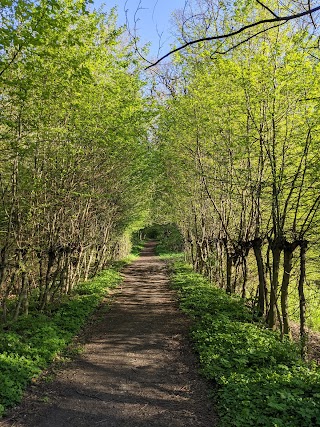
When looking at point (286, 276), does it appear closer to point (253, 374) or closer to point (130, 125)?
point (253, 374)

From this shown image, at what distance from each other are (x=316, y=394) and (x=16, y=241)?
269 inches

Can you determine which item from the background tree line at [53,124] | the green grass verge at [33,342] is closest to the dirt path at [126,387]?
the green grass verge at [33,342]

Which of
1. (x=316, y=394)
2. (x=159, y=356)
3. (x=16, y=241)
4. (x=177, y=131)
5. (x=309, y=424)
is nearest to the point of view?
(x=309, y=424)

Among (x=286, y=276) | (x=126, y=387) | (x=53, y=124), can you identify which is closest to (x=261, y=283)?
(x=286, y=276)

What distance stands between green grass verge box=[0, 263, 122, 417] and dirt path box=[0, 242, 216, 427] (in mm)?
272

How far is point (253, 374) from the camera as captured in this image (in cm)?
557

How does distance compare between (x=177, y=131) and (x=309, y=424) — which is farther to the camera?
(x=177, y=131)

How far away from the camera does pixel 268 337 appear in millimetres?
7543

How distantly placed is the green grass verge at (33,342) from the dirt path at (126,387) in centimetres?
27

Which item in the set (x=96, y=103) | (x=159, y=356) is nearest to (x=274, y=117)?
(x=96, y=103)

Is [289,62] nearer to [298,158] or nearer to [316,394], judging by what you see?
[298,158]

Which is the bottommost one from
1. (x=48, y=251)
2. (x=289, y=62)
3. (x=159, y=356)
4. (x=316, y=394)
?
(x=159, y=356)

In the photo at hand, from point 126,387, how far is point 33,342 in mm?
2232

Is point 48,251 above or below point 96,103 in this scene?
below
